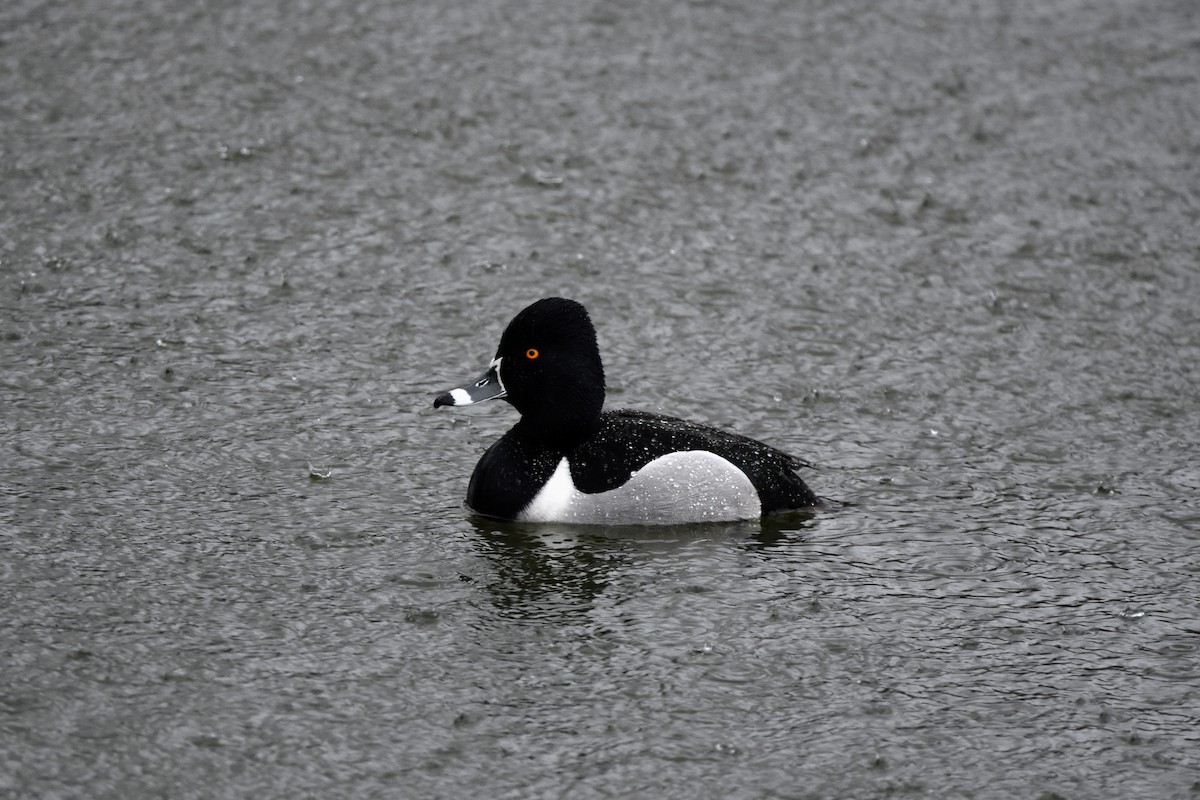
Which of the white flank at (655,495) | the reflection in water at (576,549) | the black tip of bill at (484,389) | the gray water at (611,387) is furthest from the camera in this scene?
the black tip of bill at (484,389)

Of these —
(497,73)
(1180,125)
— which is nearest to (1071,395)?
(1180,125)

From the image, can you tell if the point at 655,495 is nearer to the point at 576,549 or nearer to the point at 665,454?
the point at 665,454

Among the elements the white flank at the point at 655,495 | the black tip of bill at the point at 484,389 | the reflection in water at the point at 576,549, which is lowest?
the reflection in water at the point at 576,549

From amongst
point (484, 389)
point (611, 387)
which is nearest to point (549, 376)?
point (484, 389)

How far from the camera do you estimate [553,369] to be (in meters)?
8.42

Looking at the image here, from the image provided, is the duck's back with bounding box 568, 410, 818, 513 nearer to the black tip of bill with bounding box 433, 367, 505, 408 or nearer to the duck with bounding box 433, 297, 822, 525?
the duck with bounding box 433, 297, 822, 525

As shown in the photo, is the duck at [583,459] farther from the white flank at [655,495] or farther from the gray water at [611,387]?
the gray water at [611,387]

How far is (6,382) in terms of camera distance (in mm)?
9414

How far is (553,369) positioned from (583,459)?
492mm

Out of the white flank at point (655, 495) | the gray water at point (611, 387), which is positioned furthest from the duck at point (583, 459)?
the gray water at point (611, 387)

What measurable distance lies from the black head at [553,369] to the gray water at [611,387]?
605 mm

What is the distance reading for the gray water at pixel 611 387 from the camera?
6.52 metres

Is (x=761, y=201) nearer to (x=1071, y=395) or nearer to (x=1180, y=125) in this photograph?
(x=1071, y=395)

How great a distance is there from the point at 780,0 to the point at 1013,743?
36.0ft
